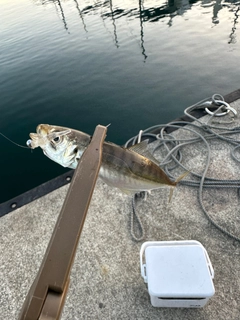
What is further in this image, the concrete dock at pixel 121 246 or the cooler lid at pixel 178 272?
the concrete dock at pixel 121 246

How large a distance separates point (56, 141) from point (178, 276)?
1.90 meters

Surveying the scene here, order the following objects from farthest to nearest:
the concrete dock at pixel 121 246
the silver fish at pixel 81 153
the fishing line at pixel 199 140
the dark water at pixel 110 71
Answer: the dark water at pixel 110 71 → the fishing line at pixel 199 140 → the concrete dock at pixel 121 246 → the silver fish at pixel 81 153

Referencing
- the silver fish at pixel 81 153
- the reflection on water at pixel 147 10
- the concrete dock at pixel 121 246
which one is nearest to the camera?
the silver fish at pixel 81 153

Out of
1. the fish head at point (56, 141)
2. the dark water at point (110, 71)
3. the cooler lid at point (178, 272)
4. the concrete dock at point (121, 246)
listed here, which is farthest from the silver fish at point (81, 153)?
the dark water at point (110, 71)

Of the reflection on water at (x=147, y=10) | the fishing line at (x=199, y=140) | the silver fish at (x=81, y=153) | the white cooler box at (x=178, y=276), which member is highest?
the silver fish at (x=81, y=153)

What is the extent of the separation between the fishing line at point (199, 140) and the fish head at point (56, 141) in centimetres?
178

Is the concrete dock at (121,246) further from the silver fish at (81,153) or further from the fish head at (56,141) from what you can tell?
the fish head at (56,141)

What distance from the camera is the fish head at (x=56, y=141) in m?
2.31

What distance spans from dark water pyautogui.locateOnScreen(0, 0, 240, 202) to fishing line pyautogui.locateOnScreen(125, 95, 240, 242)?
3.00 metres

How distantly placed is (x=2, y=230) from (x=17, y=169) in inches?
150

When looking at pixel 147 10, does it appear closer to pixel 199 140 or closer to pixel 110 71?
pixel 110 71

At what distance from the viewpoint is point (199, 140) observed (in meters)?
4.86

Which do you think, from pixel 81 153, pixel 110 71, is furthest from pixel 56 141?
pixel 110 71

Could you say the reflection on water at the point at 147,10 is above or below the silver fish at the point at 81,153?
below
